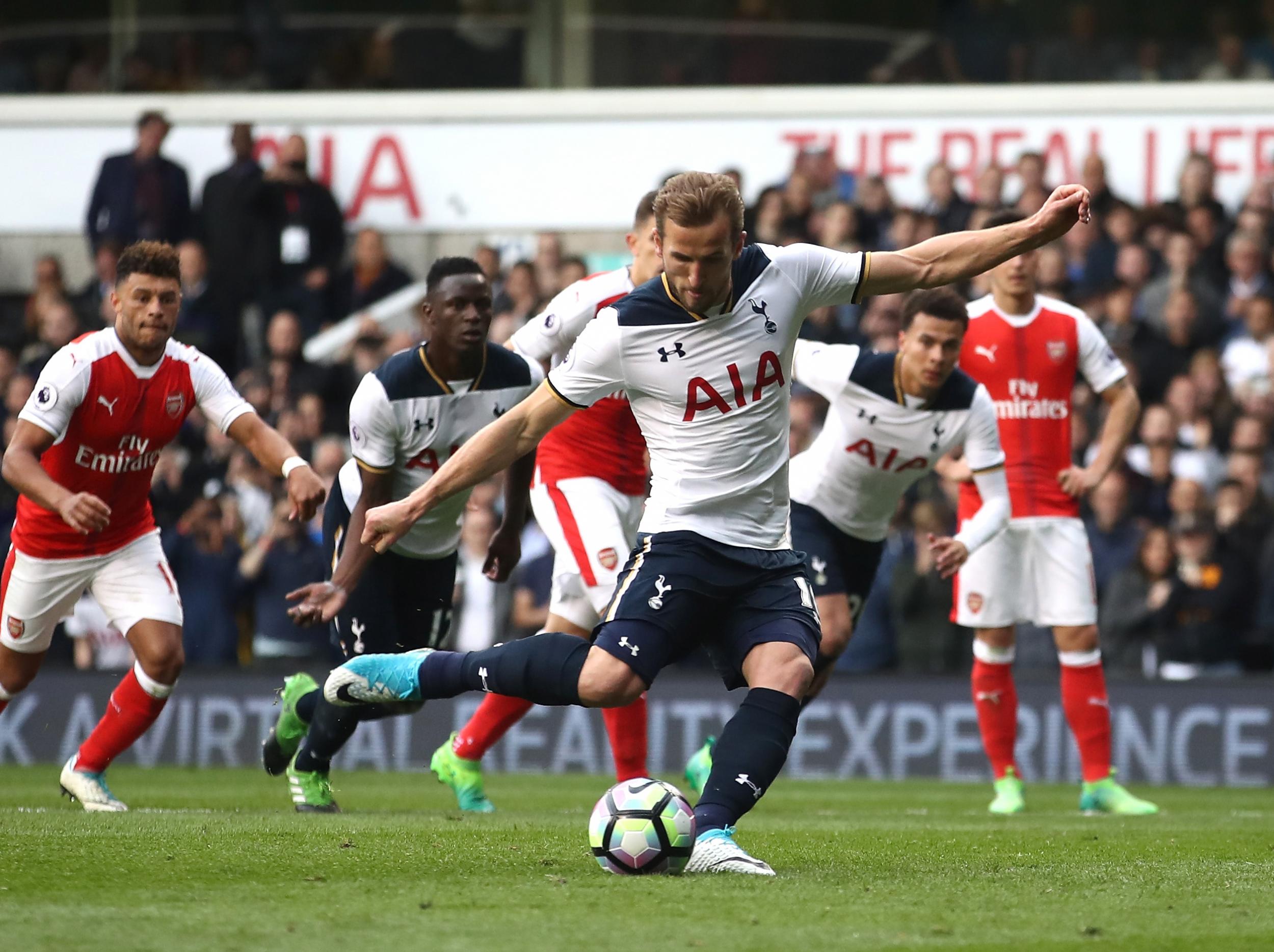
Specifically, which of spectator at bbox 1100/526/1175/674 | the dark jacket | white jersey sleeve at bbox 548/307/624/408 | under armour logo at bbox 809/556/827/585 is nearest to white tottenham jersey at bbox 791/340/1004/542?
under armour logo at bbox 809/556/827/585

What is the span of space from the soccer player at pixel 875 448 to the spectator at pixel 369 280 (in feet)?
28.6

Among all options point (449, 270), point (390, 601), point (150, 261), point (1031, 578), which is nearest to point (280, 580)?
point (390, 601)

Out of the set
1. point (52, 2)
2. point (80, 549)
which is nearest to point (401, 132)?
point (52, 2)

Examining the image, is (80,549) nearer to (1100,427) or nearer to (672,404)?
(672,404)

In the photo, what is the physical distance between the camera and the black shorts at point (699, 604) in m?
6.43

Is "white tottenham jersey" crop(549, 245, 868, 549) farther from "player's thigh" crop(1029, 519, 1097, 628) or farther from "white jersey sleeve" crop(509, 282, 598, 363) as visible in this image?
"player's thigh" crop(1029, 519, 1097, 628)

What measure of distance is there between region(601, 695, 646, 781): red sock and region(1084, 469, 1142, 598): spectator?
5.70m

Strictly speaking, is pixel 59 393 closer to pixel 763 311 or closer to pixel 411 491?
pixel 411 491

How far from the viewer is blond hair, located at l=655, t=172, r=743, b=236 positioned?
6062mm

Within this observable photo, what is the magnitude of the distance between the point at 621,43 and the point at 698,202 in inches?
595

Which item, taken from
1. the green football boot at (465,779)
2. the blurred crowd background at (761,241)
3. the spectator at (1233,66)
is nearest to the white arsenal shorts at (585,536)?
the green football boot at (465,779)

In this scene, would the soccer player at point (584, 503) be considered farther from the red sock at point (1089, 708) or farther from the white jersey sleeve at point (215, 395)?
the red sock at point (1089, 708)

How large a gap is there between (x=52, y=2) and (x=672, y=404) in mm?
17498

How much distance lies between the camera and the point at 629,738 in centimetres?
942
